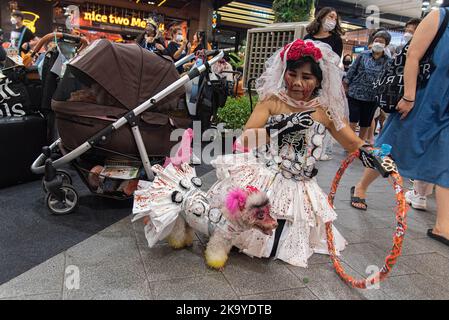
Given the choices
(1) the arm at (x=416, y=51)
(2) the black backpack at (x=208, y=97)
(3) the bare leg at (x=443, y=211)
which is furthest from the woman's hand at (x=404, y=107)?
(2) the black backpack at (x=208, y=97)

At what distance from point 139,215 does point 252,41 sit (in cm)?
481

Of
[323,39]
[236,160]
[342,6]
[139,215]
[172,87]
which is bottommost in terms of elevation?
[139,215]

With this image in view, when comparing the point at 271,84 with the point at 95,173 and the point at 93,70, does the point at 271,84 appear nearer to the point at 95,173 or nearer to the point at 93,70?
the point at 93,70

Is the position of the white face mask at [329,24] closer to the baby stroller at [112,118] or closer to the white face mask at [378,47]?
the white face mask at [378,47]

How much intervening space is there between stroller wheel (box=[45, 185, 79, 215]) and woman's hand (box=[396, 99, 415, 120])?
8.19ft

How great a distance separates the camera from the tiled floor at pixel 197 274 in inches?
66.3

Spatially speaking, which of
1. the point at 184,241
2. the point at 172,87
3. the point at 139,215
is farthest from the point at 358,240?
the point at 172,87

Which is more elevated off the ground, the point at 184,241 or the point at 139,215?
the point at 139,215

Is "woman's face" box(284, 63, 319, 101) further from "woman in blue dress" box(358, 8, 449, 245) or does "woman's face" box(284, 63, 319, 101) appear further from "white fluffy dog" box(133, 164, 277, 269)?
"woman in blue dress" box(358, 8, 449, 245)

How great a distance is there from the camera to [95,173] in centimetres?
257

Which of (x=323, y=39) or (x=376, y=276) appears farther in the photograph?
(x=323, y=39)

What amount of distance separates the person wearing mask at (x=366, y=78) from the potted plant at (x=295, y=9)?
3.93ft

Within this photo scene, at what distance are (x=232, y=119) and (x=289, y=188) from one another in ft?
8.94

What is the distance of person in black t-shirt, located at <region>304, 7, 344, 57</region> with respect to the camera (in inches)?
141
